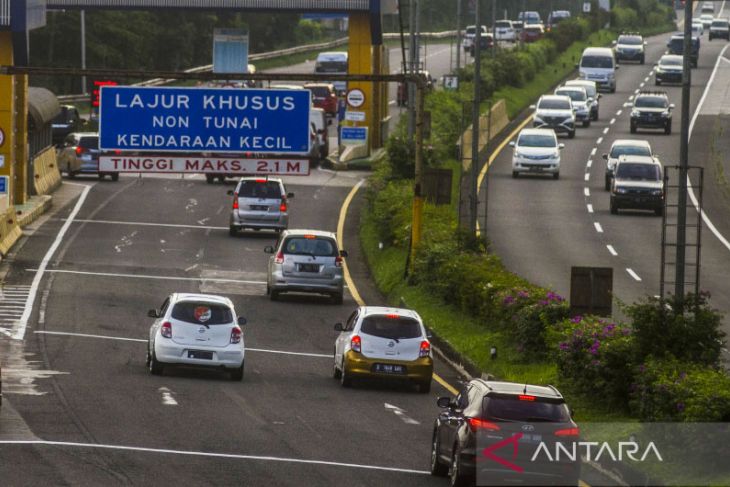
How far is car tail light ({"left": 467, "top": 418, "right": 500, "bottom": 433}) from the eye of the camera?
18.4 meters

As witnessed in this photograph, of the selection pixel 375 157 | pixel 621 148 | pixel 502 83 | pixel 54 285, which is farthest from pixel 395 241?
pixel 502 83

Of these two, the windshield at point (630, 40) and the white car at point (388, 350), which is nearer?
the white car at point (388, 350)

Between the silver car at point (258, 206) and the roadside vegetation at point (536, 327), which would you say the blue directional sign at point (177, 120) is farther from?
the silver car at point (258, 206)

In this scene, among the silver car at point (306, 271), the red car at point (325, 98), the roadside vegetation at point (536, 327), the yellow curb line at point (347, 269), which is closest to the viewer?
the roadside vegetation at point (536, 327)

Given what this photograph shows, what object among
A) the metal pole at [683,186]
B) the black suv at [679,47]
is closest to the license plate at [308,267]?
the metal pole at [683,186]

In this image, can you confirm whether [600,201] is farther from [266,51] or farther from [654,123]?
[266,51]

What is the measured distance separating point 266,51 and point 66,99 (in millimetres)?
36516

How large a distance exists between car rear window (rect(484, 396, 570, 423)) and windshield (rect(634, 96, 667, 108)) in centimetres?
6245

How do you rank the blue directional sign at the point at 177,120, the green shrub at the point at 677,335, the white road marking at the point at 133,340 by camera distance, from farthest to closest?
the blue directional sign at the point at 177,120, the white road marking at the point at 133,340, the green shrub at the point at 677,335

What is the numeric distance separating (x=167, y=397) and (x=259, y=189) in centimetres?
2461

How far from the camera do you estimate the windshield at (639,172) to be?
56406 mm

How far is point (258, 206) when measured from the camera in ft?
165

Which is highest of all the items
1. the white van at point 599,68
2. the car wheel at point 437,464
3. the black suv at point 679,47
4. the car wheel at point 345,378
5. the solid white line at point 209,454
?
the black suv at point 679,47

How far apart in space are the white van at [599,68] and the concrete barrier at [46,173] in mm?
43671
